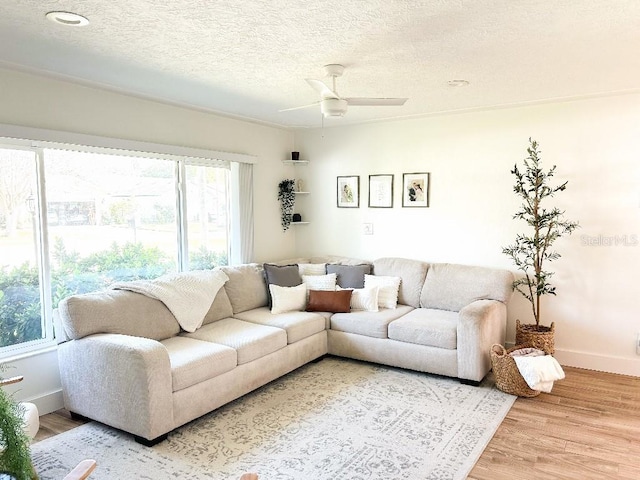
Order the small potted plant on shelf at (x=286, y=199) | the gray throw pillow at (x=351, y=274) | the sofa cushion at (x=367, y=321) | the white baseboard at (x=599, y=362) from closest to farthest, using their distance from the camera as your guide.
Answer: the white baseboard at (x=599, y=362), the sofa cushion at (x=367, y=321), the gray throw pillow at (x=351, y=274), the small potted plant on shelf at (x=286, y=199)

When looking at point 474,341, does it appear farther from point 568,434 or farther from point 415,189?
point 415,189

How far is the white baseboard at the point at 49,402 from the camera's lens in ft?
10.9

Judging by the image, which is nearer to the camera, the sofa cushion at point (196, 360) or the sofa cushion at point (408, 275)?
the sofa cushion at point (196, 360)

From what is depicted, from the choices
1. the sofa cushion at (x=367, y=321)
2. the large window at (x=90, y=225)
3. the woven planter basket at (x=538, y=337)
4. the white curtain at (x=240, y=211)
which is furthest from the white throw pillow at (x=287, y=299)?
the woven planter basket at (x=538, y=337)

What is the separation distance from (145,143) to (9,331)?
1.82 metres

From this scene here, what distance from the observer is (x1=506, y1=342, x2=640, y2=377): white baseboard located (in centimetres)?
397

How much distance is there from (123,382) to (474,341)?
264 cm

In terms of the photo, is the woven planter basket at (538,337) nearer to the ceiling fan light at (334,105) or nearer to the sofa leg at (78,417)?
the ceiling fan light at (334,105)

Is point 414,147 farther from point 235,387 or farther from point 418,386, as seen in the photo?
point 235,387

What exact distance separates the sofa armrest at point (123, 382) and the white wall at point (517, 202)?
306cm

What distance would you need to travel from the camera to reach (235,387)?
3.39 m

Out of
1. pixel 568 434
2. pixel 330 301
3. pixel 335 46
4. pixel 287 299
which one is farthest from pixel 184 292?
pixel 568 434

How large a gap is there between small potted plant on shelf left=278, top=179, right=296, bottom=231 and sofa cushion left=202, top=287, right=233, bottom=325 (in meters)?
1.62

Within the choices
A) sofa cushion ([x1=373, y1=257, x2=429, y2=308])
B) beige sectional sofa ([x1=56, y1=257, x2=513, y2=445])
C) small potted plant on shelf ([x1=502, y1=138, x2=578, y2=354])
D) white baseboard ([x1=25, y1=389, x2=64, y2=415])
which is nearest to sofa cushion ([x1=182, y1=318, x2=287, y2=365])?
beige sectional sofa ([x1=56, y1=257, x2=513, y2=445])
